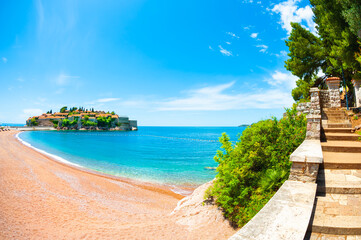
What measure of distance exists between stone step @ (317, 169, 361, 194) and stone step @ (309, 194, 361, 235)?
12 cm

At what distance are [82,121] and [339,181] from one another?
143532 mm

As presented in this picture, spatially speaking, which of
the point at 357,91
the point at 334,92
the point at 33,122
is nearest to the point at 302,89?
the point at 357,91

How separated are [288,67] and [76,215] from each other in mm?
22823

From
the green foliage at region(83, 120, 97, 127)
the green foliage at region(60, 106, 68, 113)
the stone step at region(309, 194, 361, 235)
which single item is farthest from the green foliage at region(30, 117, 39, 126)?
the stone step at region(309, 194, 361, 235)

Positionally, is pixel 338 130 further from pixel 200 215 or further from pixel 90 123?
pixel 90 123

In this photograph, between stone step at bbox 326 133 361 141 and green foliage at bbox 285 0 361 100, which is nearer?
stone step at bbox 326 133 361 141

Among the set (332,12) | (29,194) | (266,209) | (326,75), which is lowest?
(29,194)

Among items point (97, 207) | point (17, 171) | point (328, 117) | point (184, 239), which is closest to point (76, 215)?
point (97, 207)

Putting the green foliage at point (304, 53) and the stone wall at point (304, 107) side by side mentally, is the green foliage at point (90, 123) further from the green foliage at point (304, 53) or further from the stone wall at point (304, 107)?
the stone wall at point (304, 107)

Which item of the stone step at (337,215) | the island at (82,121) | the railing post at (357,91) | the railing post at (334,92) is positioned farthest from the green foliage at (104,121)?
the stone step at (337,215)

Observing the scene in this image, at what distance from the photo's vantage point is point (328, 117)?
11078 mm

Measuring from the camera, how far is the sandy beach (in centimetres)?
686

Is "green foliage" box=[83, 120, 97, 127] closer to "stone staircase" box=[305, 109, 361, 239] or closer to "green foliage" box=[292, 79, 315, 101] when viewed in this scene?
"green foliage" box=[292, 79, 315, 101]

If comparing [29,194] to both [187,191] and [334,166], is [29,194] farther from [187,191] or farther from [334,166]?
[334,166]
